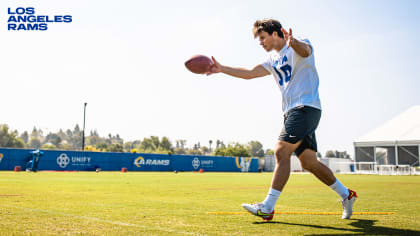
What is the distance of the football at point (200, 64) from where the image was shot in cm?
454

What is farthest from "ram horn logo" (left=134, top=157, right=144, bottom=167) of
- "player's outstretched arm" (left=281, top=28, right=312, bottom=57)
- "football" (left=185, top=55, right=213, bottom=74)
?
"player's outstretched arm" (left=281, top=28, right=312, bottom=57)

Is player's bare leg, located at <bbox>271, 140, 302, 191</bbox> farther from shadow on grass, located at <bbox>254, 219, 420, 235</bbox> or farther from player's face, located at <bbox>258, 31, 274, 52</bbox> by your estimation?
player's face, located at <bbox>258, 31, 274, 52</bbox>

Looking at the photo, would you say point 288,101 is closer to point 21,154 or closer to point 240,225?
point 240,225

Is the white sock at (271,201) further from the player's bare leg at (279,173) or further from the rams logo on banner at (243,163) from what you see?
the rams logo on banner at (243,163)

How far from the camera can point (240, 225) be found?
3.87m

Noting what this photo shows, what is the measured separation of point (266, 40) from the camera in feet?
14.4

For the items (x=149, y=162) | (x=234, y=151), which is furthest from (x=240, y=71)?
(x=234, y=151)

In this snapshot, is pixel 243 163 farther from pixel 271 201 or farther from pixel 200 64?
pixel 271 201

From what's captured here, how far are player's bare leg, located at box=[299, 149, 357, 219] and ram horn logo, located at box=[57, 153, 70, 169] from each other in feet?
96.2

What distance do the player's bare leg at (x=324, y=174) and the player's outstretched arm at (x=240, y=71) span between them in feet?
3.59

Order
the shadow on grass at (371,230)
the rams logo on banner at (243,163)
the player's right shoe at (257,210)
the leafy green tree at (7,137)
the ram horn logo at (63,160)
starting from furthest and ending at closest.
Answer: the leafy green tree at (7,137) → the rams logo on banner at (243,163) → the ram horn logo at (63,160) → the player's right shoe at (257,210) → the shadow on grass at (371,230)

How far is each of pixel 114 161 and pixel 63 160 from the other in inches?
211

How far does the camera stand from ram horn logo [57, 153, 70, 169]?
3070cm

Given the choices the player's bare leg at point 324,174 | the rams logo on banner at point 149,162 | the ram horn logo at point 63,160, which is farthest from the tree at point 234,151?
the player's bare leg at point 324,174
